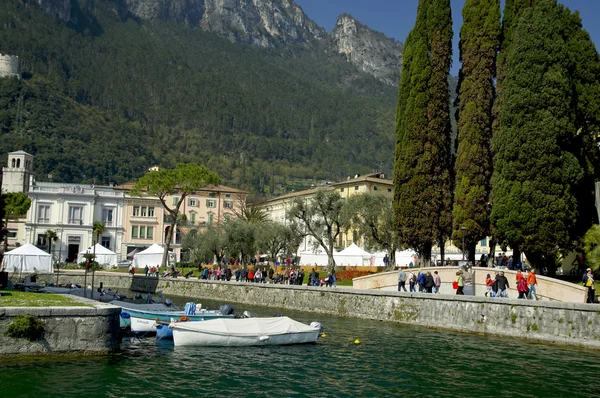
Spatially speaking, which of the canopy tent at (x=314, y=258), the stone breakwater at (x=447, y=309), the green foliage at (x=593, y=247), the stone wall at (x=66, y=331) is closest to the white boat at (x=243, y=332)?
the stone wall at (x=66, y=331)

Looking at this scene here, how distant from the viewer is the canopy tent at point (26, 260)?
189 feet

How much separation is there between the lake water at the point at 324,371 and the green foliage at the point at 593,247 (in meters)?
5.78

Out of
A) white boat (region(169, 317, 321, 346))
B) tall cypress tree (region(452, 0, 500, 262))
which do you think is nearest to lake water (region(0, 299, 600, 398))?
white boat (region(169, 317, 321, 346))

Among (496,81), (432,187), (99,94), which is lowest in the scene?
(432,187)

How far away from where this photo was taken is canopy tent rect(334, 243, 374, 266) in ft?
190

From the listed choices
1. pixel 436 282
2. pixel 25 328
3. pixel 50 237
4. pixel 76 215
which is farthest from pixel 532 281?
pixel 76 215

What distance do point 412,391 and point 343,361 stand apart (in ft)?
15.2

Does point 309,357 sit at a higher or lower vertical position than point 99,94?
lower

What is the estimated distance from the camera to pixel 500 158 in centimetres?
3350

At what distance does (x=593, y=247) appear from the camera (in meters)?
30.5

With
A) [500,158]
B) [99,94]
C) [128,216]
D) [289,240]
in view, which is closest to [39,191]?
[128,216]

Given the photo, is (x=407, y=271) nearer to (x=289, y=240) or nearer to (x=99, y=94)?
(x=289, y=240)

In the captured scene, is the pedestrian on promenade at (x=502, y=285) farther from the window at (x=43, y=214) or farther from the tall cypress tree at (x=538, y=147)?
the window at (x=43, y=214)

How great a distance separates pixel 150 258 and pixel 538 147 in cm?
4947
